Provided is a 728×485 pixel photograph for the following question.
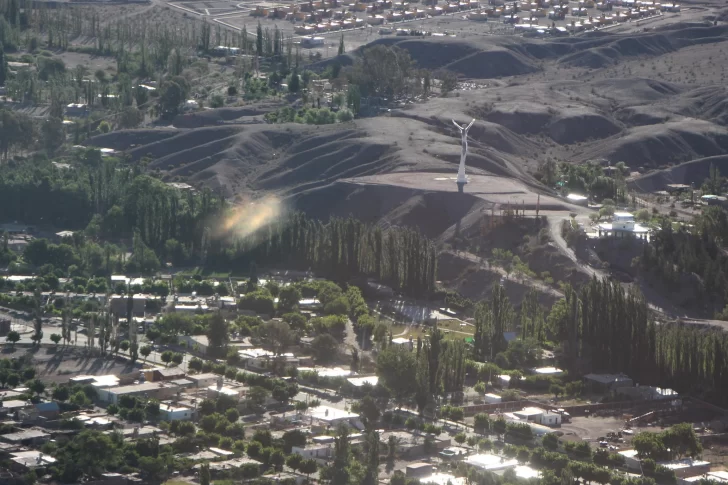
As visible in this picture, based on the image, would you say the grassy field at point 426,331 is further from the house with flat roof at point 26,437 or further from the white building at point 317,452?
the house with flat roof at point 26,437

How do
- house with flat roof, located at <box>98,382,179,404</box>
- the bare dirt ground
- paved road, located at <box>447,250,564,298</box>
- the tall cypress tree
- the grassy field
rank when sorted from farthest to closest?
the tall cypress tree < paved road, located at <box>447,250,564,298</box> < the grassy field < the bare dirt ground < house with flat roof, located at <box>98,382,179,404</box>

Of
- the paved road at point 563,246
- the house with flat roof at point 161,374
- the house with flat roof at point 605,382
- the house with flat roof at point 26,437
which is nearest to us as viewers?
the house with flat roof at point 26,437

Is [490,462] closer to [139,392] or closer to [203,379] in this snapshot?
[203,379]

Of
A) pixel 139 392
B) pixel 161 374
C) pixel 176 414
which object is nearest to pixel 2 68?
pixel 161 374

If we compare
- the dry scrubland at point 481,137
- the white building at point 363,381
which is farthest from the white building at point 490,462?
the dry scrubland at point 481,137

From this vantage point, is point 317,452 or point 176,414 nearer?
point 317,452

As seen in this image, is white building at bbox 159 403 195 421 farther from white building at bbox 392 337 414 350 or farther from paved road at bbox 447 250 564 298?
paved road at bbox 447 250 564 298

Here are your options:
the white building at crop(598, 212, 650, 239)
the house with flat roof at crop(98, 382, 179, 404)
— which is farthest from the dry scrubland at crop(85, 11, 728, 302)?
the house with flat roof at crop(98, 382, 179, 404)

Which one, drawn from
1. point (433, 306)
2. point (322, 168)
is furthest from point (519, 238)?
point (322, 168)

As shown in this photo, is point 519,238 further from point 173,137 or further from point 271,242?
point 173,137

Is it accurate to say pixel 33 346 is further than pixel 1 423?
Yes

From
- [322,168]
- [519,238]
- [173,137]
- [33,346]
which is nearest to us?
[33,346]
